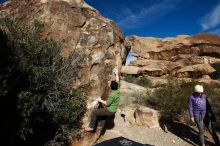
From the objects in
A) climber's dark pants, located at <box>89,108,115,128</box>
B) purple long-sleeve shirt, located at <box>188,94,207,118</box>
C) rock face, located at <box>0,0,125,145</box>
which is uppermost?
rock face, located at <box>0,0,125,145</box>

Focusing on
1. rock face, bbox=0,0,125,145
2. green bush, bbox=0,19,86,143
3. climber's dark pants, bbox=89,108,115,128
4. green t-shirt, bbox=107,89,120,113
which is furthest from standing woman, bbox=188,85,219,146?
green bush, bbox=0,19,86,143

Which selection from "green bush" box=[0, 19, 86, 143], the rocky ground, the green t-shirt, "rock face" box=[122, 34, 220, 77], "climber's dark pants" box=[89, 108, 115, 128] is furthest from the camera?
"rock face" box=[122, 34, 220, 77]

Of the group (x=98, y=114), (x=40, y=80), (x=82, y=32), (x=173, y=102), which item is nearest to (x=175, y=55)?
(x=173, y=102)

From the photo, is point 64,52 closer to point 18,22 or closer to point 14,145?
point 18,22

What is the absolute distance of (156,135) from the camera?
10.4m

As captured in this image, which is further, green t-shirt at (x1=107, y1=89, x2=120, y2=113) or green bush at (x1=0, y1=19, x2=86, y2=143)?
green t-shirt at (x1=107, y1=89, x2=120, y2=113)

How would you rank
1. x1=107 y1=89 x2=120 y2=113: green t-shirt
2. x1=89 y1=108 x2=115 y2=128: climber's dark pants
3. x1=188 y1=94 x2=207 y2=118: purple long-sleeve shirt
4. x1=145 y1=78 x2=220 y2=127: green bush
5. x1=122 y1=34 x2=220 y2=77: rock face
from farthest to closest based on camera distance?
1. x1=122 y1=34 x2=220 y2=77: rock face
2. x1=145 y1=78 x2=220 y2=127: green bush
3. x1=89 y1=108 x2=115 y2=128: climber's dark pants
4. x1=107 y1=89 x2=120 y2=113: green t-shirt
5. x1=188 y1=94 x2=207 y2=118: purple long-sleeve shirt

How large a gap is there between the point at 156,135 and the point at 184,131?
1.14 m

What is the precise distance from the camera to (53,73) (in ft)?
28.9

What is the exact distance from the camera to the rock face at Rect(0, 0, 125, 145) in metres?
9.78

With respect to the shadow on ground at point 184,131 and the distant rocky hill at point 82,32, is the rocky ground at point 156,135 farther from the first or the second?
the distant rocky hill at point 82,32

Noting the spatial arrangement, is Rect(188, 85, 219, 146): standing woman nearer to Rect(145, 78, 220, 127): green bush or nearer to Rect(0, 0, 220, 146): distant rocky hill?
Rect(0, 0, 220, 146): distant rocky hill

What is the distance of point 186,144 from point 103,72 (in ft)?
11.5

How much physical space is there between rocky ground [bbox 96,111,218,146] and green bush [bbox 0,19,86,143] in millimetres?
1458
